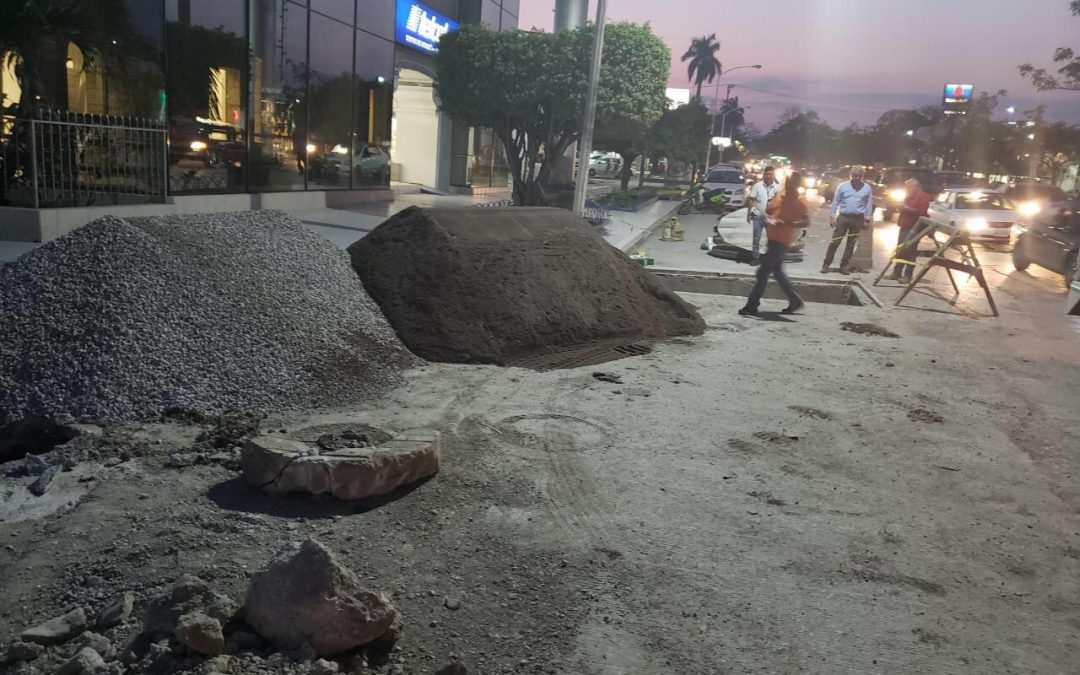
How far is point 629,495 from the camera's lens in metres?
4.87

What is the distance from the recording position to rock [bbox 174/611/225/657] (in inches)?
116

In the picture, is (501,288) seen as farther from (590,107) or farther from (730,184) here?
(730,184)

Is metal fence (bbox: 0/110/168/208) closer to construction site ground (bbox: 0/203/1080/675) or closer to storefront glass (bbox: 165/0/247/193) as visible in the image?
storefront glass (bbox: 165/0/247/193)

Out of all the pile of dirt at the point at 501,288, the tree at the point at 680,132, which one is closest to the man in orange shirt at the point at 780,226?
the pile of dirt at the point at 501,288

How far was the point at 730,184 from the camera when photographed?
32.8m

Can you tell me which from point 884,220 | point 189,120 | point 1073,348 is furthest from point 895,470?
point 884,220

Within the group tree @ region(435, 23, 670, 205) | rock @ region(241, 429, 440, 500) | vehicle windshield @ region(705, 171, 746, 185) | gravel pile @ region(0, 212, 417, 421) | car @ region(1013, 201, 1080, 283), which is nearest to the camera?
rock @ region(241, 429, 440, 500)

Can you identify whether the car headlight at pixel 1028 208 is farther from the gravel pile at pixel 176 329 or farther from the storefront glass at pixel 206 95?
the gravel pile at pixel 176 329

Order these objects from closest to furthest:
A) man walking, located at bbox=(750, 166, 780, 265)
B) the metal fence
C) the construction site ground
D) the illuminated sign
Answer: the construction site ground
the metal fence
man walking, located at bbox=(750, 166, 780, 265)
the illuminated sign

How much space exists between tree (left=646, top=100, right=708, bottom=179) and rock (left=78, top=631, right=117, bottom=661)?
4561 centimetres

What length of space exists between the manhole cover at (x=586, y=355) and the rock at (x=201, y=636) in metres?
4.85

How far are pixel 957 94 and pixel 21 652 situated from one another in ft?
286

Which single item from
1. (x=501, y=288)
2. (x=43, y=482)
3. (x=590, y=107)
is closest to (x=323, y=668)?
(x=43, y=482)

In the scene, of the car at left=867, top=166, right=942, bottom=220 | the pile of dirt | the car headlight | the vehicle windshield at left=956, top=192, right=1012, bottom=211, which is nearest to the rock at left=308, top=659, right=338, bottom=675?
the pile of dirt
